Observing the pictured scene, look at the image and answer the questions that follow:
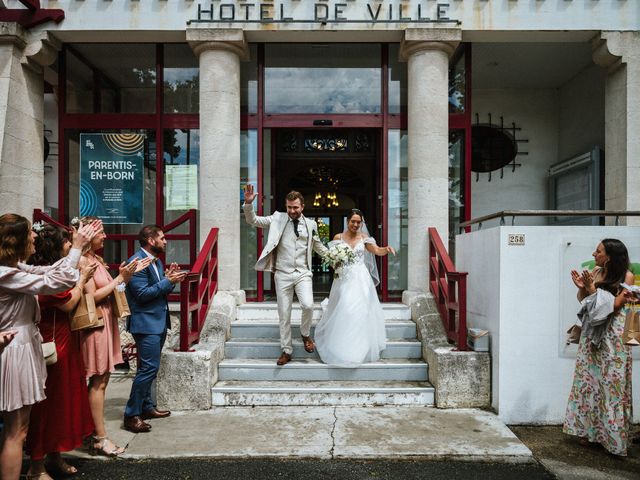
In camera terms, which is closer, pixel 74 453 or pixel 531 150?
pixel 74 453

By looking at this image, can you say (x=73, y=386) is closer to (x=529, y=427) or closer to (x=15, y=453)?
(x=15, y=453)

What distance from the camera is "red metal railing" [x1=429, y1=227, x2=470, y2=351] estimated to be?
220 inches

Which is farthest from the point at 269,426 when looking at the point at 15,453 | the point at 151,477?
the point at 15,453

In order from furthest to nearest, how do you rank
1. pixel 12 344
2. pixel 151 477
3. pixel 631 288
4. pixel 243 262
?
1. pixel 243 262
2. pixel 631 288
3. pixel 151 477
4. pixel 12 344

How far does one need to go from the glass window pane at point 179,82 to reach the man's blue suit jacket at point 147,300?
4147mm

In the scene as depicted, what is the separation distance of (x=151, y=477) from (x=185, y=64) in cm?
640

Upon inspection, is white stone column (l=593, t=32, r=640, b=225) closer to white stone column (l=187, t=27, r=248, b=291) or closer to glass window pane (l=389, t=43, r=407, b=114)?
glass window pane (l=389, t=43, r=407, b=114)

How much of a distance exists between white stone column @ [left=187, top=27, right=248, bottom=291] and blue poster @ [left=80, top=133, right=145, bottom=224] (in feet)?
4.79

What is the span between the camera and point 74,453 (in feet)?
14.3

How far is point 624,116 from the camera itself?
7273 mm

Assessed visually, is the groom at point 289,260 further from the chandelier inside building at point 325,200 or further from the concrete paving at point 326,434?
the chandelier inside building at point 325,200

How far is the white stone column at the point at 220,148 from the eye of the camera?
7.25 m

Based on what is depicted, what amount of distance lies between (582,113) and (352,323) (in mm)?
6499

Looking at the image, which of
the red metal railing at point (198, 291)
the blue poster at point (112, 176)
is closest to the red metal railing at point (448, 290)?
the red metal railing at point (198, 291)
